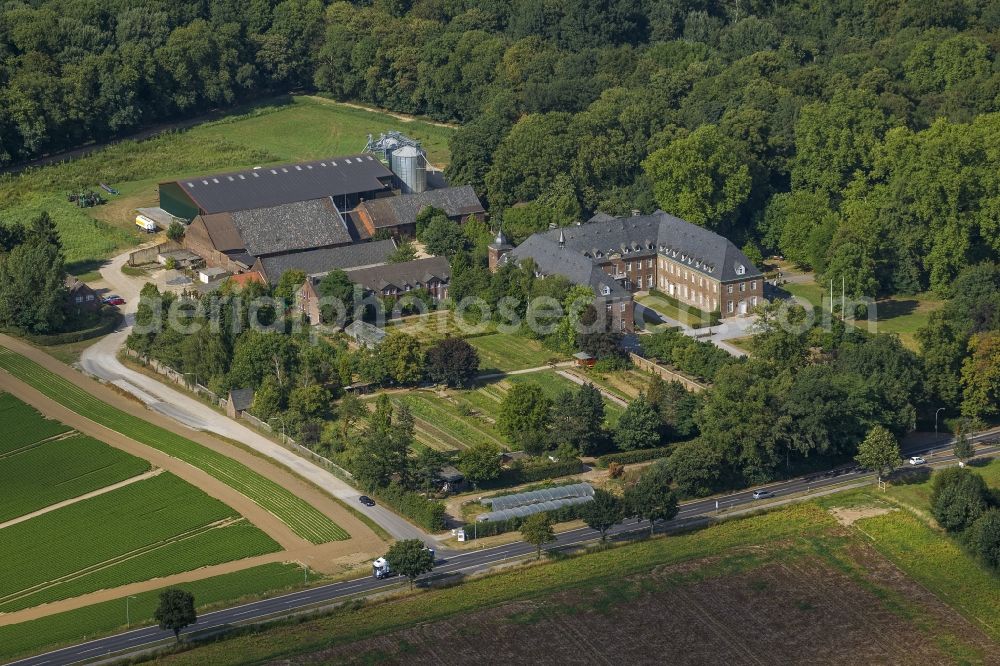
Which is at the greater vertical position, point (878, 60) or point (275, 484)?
point (878, 60)

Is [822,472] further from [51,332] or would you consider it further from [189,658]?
[51,332]

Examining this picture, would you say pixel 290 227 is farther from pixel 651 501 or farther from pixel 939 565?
pixel 939 565

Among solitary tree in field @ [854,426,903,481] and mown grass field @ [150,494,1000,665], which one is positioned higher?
solitary tree in field @ [854,426,903,481]

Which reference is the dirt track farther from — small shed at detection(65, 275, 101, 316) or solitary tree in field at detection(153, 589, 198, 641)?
solitary tree in field at detection(153, 589, 198, 641)

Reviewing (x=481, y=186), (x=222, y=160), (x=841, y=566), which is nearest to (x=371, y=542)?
(x=841, y=566)

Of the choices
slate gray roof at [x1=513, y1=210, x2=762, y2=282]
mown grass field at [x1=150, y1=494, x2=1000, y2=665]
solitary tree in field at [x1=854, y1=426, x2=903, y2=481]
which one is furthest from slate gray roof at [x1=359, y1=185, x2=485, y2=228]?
mown grass field at [x1=150, y1=494, x2=1000, y2=665]

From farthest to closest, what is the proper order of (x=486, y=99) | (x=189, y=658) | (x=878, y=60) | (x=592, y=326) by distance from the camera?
(x=486, y=99), (x=878, y=60), (x=592, y=326), (x=189, y=658)

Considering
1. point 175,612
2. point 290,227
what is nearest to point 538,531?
point 175,612
